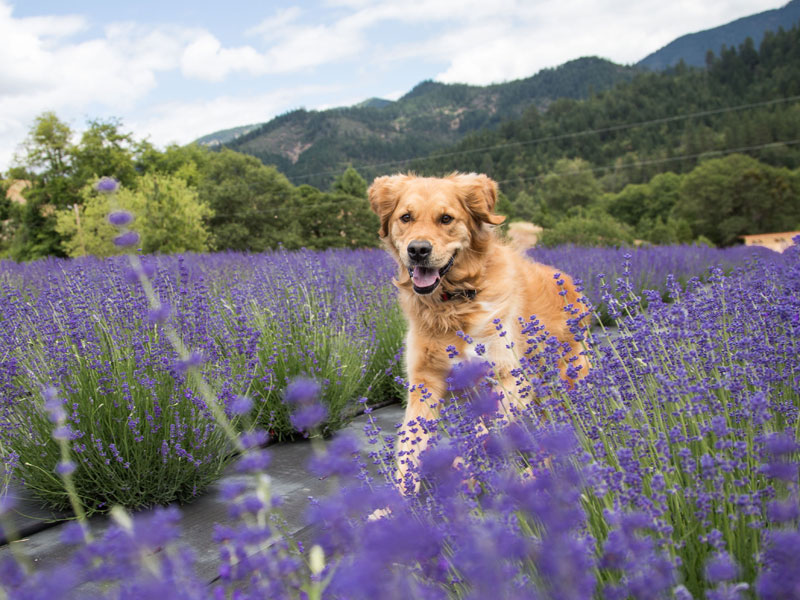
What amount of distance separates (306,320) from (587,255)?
6.19 metres

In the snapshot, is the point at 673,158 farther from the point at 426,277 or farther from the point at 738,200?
the point at 426,277

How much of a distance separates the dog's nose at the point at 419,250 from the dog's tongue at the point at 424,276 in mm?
99

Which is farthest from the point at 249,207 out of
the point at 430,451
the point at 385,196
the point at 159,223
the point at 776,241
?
the point at 430,451

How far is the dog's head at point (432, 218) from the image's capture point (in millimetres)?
3543

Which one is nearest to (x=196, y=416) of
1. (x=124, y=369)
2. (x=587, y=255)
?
(x=124, y=369)

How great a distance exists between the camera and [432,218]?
3.74 meters

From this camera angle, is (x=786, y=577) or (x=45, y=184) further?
(x=45, y=184)

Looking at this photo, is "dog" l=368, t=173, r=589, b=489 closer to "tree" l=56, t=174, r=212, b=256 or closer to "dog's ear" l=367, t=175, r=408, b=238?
"dog's ear" l=367, t=175, r=408, b=238

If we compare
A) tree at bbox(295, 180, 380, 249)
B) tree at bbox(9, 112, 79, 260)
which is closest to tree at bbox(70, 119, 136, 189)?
tree at bbox(9, 112, 79, 260)

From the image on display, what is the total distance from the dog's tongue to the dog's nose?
0.10m

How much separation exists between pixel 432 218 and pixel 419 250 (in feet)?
1.17

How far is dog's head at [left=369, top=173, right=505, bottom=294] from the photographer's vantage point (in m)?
3.54

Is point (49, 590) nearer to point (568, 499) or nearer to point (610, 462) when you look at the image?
point (568, 499)

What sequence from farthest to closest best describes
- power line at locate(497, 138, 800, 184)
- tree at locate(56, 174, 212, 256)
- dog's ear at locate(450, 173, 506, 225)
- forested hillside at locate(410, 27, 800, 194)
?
forested hillside at locate(410, 27, 800, 194) < power line at locate(497, 138, 800, 184) < tree at locate(56, 174, 212, 256) < dog's ear at locate(450, 173, 506, 225)
